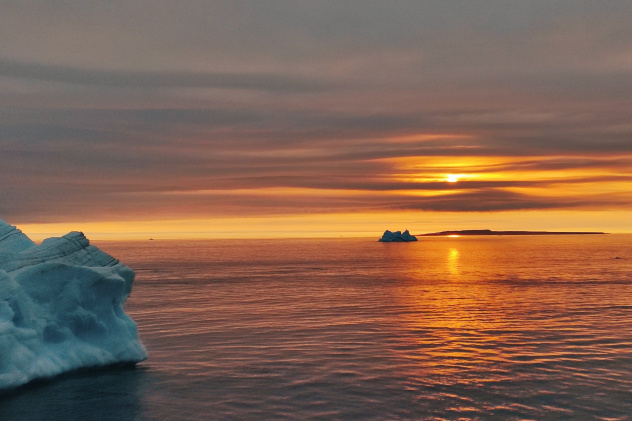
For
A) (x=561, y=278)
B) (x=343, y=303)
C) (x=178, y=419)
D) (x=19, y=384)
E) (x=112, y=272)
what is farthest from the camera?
(x=561, y=278)

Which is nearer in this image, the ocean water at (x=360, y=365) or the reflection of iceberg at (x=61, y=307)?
the ocean water at (x=360, y=365)

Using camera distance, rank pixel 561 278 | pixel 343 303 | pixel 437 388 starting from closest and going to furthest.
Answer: pixel 437 388 < pixel 343 303 < pixel 561 278

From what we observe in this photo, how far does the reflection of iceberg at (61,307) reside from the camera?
2573cm

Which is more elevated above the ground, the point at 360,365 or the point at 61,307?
the point at 61,307

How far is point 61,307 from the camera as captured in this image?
2823 centimetres

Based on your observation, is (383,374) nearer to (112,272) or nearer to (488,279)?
(112,272)

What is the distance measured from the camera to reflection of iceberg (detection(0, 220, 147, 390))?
25734mm

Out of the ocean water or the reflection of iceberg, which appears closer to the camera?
the ocean water

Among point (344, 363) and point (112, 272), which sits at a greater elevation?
point (112, 272)

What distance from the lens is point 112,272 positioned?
30203mm

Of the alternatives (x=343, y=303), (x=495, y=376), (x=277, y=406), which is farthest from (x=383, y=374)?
(x=343, y=303)

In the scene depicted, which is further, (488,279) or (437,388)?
(488,279)

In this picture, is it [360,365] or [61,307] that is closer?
[61,307]

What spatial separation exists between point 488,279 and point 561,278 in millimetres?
10998
